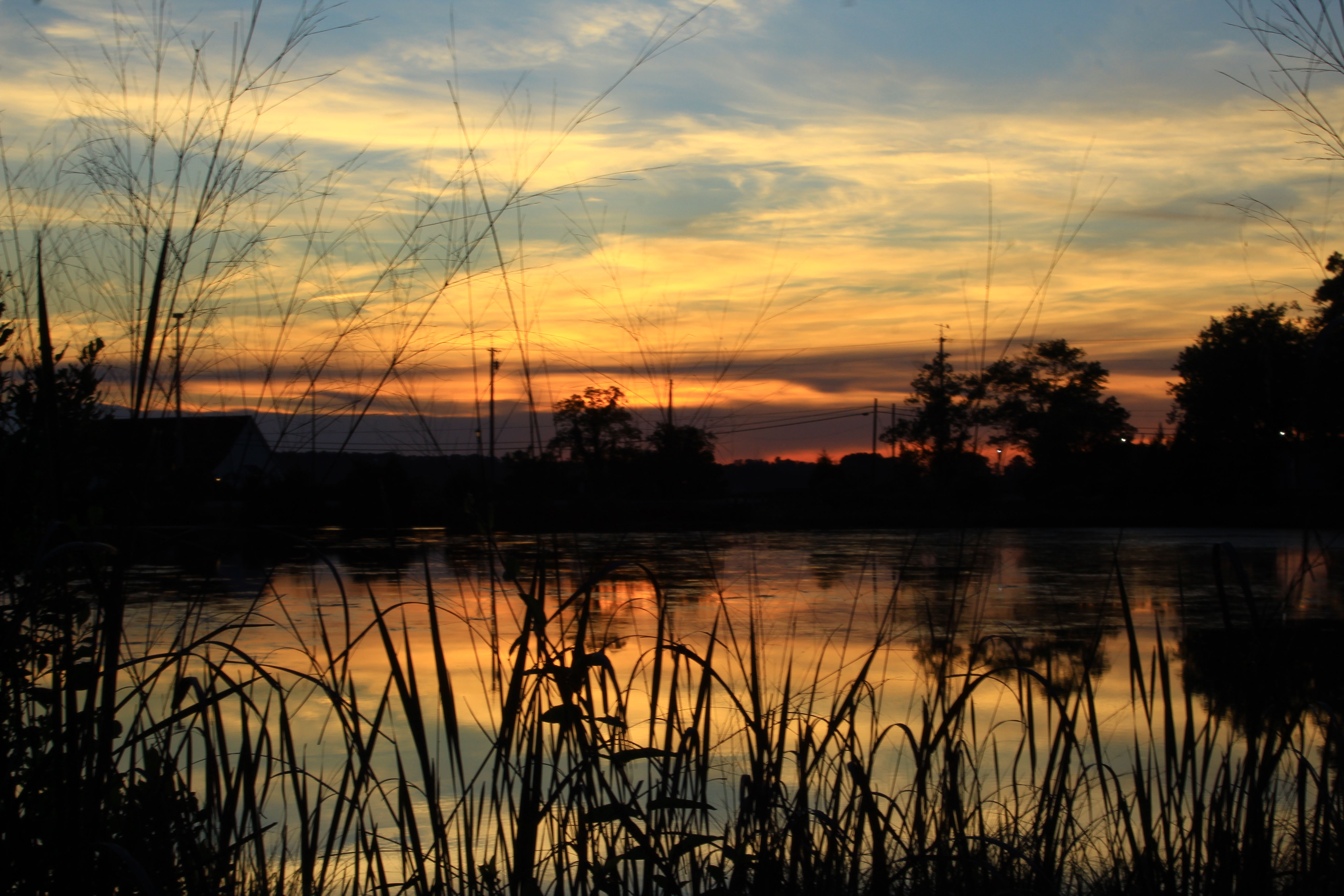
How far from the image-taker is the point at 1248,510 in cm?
Result: 2908

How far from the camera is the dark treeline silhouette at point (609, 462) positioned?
6.10 ft

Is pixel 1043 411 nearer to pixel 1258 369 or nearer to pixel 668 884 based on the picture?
pixel 1258 369

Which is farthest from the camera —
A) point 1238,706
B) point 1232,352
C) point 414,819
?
point 1238,706

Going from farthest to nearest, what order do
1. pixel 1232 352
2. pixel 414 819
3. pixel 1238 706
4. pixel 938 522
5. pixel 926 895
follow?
pixel 1238 706 < pixel 1232 352 < pixel 938 522 < pixel 926 895 < pixel 414 819

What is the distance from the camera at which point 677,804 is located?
1.43 metres

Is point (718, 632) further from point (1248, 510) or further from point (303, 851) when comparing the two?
point (1248, 510)

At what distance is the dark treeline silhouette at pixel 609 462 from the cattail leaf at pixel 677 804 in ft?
1.81

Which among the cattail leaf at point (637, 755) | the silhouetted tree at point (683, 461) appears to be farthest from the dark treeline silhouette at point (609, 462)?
the cattail leaf at point (637, 755)

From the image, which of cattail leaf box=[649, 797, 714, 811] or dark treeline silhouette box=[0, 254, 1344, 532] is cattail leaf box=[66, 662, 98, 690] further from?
cattail leaf box=[649, 797, 714, 811]

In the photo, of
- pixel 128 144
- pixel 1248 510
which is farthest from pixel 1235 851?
pixel 1248 510

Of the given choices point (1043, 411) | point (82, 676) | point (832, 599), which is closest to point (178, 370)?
point (82, 676)

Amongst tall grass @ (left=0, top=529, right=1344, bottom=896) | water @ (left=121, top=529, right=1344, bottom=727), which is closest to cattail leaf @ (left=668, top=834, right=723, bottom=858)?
tall grass @ (left=0, top=529, right=1344, bottom=896)

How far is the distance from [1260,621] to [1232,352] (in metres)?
1.52

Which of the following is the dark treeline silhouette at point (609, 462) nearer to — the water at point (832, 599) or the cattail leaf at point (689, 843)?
the water at point (832, 599)
